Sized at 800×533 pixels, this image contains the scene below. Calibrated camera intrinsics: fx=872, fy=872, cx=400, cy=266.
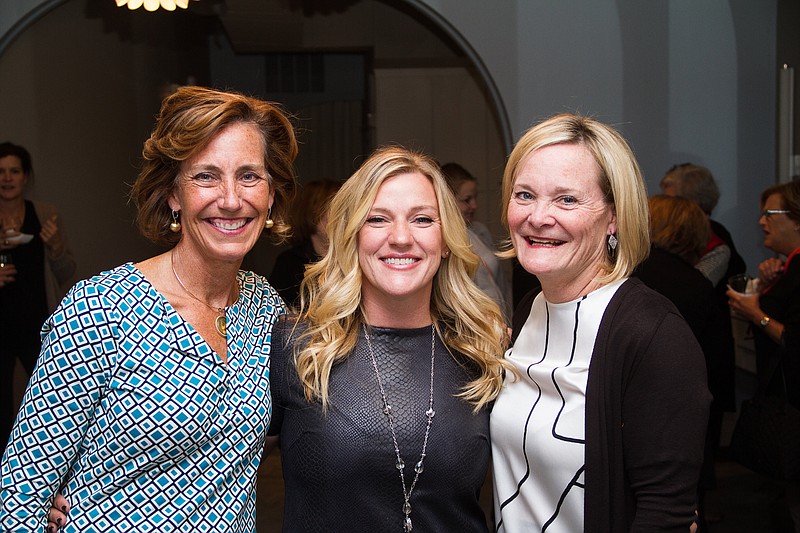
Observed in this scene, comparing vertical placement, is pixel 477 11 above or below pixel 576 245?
above

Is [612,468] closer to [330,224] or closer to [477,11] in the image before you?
[330,224]

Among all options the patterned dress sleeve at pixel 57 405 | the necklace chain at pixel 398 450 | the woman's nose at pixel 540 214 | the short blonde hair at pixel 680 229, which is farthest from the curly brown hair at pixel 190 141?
the short blonde hair at pixel 680 229

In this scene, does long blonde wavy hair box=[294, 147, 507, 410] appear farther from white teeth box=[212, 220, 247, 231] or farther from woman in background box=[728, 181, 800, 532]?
woman in background box=[728, 181, 800, 532]

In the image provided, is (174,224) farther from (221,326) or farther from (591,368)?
(591,368)

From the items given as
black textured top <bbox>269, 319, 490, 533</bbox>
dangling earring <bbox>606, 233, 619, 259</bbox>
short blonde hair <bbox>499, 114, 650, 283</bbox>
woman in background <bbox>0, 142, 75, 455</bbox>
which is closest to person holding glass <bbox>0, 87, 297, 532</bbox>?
black textured top <bbox>269, 319, 490, 533</bbox>

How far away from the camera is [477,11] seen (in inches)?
192

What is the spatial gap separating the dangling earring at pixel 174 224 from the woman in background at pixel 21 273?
2753 millimetres

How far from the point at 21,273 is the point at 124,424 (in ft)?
10.1

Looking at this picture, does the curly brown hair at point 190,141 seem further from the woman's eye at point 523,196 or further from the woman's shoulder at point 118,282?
the woman's eye at point 523,196

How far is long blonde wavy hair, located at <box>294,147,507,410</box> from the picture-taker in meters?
2.25

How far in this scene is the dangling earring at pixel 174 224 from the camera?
7.41ft

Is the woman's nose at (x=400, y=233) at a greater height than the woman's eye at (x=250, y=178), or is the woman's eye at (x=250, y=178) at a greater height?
the woman's eye at (x=250, y=178)

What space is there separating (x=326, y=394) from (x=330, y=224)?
0.49 meters

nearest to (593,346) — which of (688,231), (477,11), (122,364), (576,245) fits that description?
(576,245)
